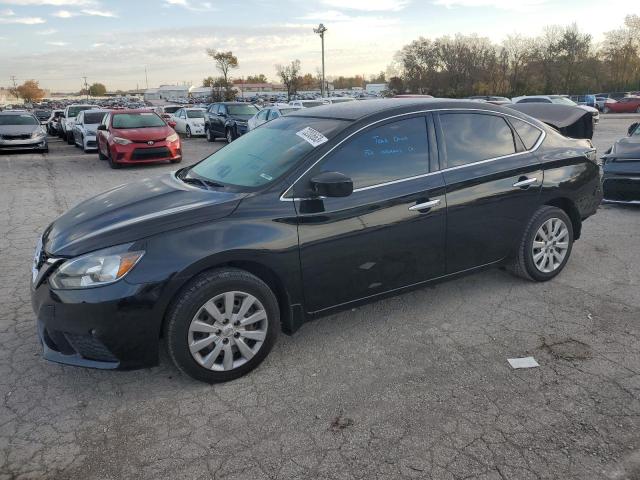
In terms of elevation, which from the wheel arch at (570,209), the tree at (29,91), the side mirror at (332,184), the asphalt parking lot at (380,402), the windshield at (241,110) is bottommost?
the asphalt parking lot at (380,402)

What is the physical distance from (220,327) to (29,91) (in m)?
176

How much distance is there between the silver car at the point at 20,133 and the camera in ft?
54.7

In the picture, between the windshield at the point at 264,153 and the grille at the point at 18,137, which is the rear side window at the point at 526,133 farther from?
the grille at the point at 18,137

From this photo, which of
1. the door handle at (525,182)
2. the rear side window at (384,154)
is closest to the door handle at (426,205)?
the rear side window at (384,154)

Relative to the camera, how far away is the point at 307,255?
11.1 ft

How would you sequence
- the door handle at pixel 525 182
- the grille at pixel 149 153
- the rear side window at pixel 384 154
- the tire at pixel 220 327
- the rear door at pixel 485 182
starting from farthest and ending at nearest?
Result: the grille at pixel 149 153, the door handle at pixel 525 182, the rear door at pixel 485 182, the rear side window at pixel 384 154, the tire at pixel 220 327

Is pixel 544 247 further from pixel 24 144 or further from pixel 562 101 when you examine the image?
pixel 562 101

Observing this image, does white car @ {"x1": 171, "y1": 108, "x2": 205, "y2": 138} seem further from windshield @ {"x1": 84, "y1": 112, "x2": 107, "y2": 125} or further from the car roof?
the car roof

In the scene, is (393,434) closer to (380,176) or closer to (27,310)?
(380,176)

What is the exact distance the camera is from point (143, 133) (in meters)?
13.4

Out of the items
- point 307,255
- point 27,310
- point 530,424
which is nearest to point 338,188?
point 307,255

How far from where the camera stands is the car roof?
3.90 meters

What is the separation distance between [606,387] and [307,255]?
2020 mm

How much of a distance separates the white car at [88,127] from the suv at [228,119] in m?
4.58
